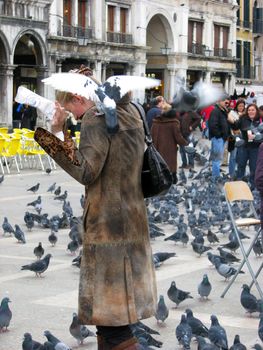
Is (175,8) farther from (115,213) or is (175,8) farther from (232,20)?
(115,213)

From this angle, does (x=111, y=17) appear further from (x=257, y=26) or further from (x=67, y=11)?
(x=257, y=26)

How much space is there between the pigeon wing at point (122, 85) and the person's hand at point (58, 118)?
260mm

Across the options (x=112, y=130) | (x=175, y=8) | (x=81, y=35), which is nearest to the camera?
(x=112, y=130)

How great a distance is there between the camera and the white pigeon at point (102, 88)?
494 cm

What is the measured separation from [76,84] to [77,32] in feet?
127

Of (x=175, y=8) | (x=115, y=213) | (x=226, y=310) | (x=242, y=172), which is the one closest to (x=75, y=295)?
(x=226, y=310)

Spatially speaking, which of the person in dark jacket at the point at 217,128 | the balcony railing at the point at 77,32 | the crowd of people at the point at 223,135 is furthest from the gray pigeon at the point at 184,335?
the balcony railing at the point at 77,32

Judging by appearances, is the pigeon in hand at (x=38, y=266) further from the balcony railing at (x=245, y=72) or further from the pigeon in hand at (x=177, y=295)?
the balcony railing at (x=245, y=72)

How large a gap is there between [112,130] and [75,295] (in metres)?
3.87

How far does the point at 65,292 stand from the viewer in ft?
→ 28.6

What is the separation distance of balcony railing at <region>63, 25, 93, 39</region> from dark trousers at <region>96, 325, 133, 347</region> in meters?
38.1

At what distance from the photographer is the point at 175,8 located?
173 feet

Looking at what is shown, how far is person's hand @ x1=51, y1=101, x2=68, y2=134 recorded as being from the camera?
16.6 ft

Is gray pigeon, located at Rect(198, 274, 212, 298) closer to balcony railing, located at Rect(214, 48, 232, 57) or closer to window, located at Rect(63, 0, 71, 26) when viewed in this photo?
window, located at Rect(63, 0, 71, 26)
